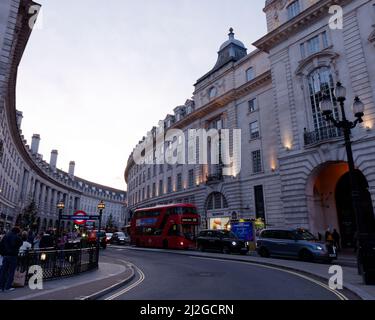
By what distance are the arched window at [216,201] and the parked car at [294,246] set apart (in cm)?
1475

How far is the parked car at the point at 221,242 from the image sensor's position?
2150 centimetres

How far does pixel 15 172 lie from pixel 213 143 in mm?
34497

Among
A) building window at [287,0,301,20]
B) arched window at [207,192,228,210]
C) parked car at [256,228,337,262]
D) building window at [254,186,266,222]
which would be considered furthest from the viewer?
arched window at [207,192,228,210]

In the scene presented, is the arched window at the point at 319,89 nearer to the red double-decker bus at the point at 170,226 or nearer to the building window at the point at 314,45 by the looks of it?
the building window at the point at 314,45

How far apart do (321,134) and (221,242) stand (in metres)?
11.5

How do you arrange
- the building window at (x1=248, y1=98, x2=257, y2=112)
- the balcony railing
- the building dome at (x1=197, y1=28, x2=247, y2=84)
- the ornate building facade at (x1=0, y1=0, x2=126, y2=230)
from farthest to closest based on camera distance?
the building dome at (x1=197, y1=28, x2=247, y2=84)
the building window at (x1=248, y1=98, x2=257, y2=112)
the balcony railing
the ornate building facade at (x1=0, y1=0, x2=126, y2=230)

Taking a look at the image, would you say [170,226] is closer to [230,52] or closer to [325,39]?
[325,39]

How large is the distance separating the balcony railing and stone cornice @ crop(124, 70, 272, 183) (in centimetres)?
975

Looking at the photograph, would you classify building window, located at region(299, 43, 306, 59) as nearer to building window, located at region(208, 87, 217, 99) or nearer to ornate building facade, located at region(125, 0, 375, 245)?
ornate building facade, located at region(125, 0, 375, 245)

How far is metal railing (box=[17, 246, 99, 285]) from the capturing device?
9.79 meters

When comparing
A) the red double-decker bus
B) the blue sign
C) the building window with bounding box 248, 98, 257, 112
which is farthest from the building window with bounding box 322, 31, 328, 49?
the red double-decker bus

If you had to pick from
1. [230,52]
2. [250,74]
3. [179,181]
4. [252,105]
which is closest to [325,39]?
[252,105]

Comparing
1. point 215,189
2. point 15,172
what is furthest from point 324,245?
point 15,172
